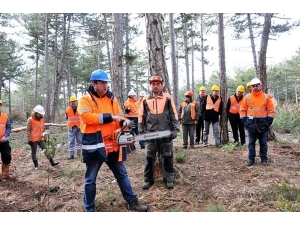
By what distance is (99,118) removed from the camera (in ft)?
10.6

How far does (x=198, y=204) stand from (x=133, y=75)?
3761 cm

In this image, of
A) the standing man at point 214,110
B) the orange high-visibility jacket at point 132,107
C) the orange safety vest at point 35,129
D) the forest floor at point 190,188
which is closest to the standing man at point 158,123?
the forest floor at point 190,188

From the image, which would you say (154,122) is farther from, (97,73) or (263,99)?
(263,99)

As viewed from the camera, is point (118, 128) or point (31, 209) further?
point (31, 209)

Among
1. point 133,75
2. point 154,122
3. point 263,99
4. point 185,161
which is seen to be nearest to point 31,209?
point 154,122

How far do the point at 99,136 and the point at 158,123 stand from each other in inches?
48.1

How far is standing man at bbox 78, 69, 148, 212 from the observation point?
3234 millimetres

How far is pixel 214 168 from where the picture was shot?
527 cm

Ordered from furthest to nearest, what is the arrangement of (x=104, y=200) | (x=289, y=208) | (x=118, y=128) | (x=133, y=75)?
(x=133, y=75) < (x=104, y=200) < (x=118, y=128) < (x=289, y=208)

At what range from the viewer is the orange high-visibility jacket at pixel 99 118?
10.6ft

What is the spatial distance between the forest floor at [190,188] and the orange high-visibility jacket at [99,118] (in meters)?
1.05

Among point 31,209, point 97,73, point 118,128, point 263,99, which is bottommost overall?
point 31,209

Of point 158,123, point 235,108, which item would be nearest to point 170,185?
point 158,123

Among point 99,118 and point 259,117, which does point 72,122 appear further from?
point 259,117
